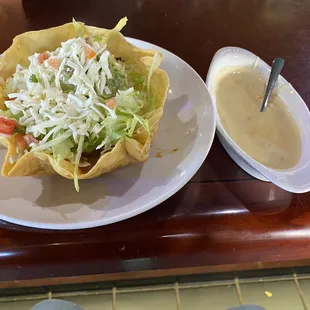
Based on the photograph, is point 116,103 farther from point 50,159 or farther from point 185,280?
point 185,280

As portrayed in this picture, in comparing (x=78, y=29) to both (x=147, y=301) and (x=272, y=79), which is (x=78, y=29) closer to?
(x=272, y=79)

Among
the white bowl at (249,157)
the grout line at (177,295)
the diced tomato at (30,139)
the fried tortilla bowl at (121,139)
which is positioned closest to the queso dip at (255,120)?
the white bowl at (249,157)

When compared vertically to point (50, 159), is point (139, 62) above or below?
above

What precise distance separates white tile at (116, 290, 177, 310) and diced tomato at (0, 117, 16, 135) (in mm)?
439

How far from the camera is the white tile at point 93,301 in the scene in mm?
1050

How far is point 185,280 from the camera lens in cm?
108

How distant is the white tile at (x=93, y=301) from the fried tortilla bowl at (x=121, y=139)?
310 millimetres

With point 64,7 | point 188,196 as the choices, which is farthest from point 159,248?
point 64,7

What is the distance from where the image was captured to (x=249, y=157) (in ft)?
3.34

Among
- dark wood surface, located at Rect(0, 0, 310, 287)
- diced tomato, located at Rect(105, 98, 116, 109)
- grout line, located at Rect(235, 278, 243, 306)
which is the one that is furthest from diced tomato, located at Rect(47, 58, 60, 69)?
grout line, located at Rect(235, 278, 243, 306)

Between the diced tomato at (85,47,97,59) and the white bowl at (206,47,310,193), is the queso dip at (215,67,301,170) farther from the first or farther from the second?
the diced tomato at (85,47,97,59)

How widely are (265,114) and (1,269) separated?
0.70 m

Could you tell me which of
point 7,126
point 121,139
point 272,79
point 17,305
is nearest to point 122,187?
point 121,139

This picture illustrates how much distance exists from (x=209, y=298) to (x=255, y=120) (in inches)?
17.1
